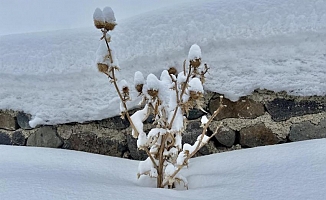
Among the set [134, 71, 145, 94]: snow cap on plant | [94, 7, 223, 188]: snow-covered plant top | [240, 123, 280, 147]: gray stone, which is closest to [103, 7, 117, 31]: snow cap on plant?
[94, 7, 223, 188]: snow-covered plant top

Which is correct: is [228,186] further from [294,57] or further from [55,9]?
[55,9]

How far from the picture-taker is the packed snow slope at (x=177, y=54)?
1038mm

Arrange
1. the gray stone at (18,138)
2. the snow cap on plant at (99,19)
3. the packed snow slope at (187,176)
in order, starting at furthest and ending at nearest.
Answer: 1. the gray stone at (18,138)
2. the snow cap on plant at (99,19)
3. the packed snow slope at (187,176)

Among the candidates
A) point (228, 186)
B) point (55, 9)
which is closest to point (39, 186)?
point (228, 186)

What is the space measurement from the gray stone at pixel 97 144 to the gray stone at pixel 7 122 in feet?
0.78

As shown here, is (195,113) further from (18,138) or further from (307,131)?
(18,138)

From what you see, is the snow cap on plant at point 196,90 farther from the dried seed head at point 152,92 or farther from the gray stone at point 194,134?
the gray stone at point 194,134

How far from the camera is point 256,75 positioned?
106cm

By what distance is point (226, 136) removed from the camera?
1.11 m

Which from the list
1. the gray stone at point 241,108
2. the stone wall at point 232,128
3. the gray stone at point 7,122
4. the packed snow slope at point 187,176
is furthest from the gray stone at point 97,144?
the gray stone at point 241,108

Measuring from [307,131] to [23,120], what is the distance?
3.32ft

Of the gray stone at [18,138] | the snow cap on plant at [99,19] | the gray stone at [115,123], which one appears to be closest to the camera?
the snow cap on plant at [99,19]

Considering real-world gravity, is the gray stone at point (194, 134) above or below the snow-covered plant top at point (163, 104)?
below

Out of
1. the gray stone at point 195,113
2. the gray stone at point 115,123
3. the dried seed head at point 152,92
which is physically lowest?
the gray stone at point 115,123
